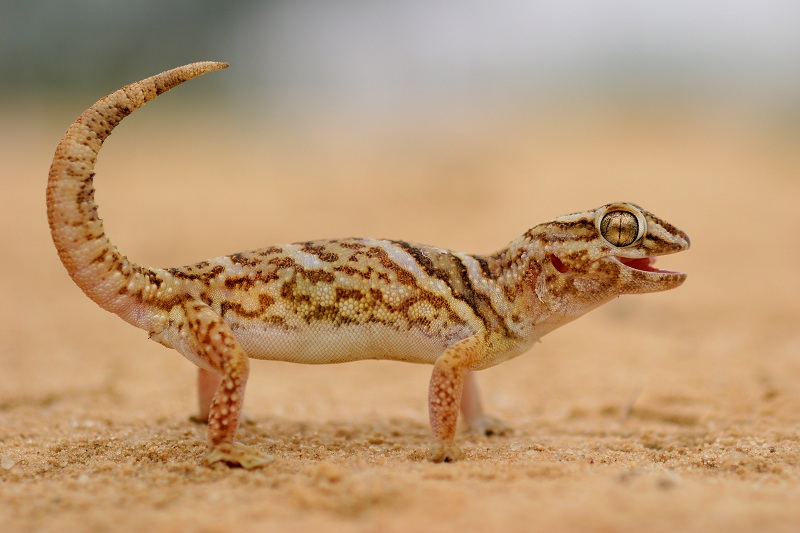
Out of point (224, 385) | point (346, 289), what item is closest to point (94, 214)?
point (224, 385)

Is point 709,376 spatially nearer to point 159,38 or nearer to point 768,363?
point 768,363

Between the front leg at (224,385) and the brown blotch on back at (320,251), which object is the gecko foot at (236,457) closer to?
the front leg at (224,385)

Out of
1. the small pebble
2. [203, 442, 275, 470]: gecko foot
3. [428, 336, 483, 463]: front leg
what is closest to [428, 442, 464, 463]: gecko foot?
[428, 336, 483, 463]: front leg

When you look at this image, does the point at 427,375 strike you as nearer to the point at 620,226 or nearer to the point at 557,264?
the point at 557,264

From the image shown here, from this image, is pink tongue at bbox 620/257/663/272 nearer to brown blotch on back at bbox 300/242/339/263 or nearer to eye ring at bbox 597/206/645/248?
eye ring at bbox 597/206/645/248

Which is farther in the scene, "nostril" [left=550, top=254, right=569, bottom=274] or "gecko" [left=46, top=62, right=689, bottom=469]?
"nostril" [left=550, top=254, right=569, bottom=274]

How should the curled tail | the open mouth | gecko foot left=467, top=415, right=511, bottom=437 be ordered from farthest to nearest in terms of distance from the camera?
gecko foot left=467, top=415, right=511, bottom=437 → the open mouth → the curled tail

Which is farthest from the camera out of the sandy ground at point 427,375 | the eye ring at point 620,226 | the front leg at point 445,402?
the eye ring at point 620,226

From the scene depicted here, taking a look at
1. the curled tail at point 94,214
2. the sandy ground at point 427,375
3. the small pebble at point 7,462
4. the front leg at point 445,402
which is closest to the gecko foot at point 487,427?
the sandy ground at point 427,375
